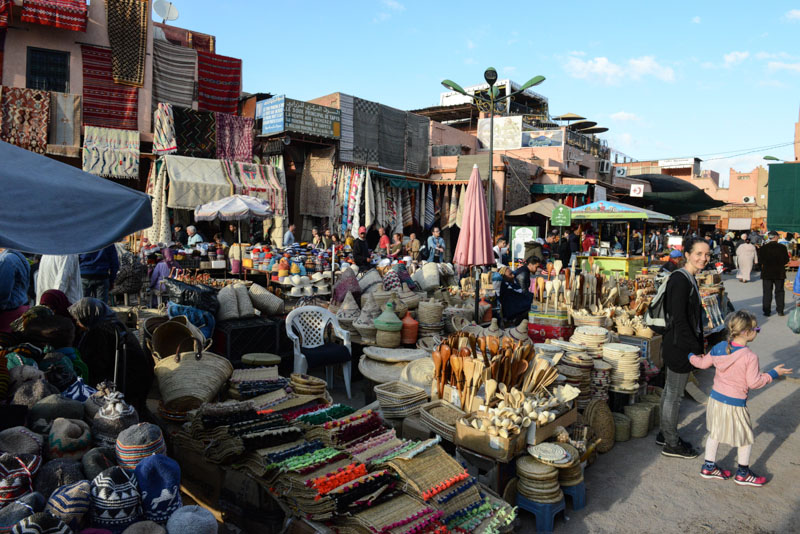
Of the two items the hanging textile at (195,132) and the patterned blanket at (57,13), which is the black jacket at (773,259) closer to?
the hanging textile at (195,132)

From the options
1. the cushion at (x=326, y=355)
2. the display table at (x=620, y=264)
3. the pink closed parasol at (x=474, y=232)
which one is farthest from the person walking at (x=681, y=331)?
the display table at (x=620, y=264)

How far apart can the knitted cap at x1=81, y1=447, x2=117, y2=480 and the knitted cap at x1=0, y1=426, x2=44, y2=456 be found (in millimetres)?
210

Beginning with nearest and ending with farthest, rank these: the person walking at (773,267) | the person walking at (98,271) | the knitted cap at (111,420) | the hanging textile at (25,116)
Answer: the knitted cap at (111,420) < the person walking at (98,271) < the person walking at (773,267) < the hanging textile at (25,116)

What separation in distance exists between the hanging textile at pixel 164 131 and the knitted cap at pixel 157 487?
1248 centimetres

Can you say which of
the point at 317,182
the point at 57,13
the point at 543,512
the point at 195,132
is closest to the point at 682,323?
the point at 543,512

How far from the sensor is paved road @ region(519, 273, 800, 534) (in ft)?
11.0

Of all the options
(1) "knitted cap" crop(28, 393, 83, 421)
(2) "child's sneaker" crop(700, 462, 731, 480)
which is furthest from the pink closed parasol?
(1) "knitted cap" crop(28, 393, 83, 421)

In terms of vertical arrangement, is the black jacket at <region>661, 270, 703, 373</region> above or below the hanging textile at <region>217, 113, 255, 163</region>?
below

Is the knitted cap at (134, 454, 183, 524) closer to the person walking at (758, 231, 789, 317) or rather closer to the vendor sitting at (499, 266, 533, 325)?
Result: the vendor sitting at (499, 266, 533, 325)

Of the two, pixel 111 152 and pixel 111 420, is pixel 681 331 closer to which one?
pixel 111 420

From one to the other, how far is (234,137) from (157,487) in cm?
1358

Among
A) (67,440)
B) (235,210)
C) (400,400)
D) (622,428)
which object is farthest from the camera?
(235,210)

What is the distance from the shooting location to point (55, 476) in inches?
88.0

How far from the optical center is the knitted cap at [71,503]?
2.00 meters
